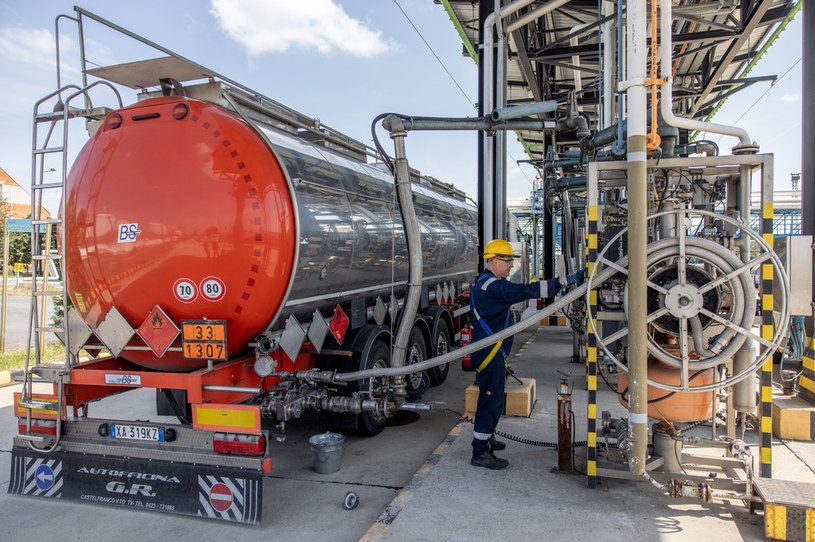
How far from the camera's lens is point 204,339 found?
3.91 metres

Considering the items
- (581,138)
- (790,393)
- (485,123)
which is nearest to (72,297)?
(485,123)

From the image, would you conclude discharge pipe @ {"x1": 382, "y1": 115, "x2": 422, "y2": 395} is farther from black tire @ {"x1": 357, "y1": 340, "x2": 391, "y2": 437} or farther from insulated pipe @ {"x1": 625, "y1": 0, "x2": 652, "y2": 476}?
insulated pipe @ {"x1": 625, "y1": 0, "x2": 652, "y2": 476}

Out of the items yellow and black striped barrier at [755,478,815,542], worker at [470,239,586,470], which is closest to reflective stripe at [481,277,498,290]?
worker at [470,239,586,470]

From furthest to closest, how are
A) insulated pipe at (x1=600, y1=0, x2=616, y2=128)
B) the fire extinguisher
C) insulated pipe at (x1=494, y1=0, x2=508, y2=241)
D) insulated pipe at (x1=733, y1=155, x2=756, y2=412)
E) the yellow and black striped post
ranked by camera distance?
the fire extinguisher → insulated pipe at (x1=494, y1=0, x2=508, y2=241) → insulated pipe at (x1=600, y1=0, x2=616, y2=128) → the yellow and black striped post → insulated pipe at (x1=733, y1=155, x2=756, y2=412)

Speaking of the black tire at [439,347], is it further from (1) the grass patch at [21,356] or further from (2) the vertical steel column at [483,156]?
(1) the grass patch at [21,356]

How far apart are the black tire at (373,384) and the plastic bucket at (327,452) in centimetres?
49

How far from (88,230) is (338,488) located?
2660 mm

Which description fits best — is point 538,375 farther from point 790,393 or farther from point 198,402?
point 198,402

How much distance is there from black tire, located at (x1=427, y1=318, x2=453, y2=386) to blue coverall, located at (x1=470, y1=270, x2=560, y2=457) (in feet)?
9.44

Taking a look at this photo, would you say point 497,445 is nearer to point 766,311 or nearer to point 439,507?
point 439,507

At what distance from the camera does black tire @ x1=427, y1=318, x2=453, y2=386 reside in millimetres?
7629

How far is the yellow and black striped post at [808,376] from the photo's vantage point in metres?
5.47

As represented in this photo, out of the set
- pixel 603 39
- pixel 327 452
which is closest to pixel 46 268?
pixel 327 452

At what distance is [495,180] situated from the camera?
6348mm
